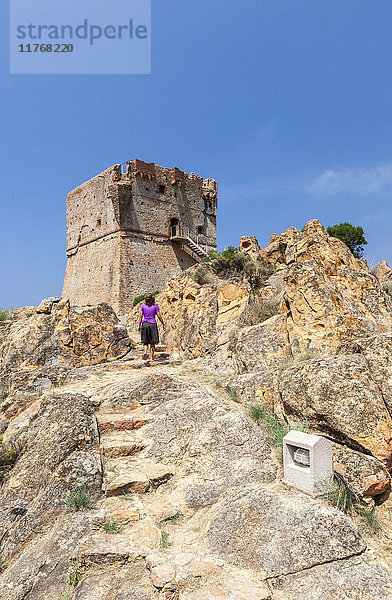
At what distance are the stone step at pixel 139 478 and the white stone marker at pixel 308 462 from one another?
54.4 inches

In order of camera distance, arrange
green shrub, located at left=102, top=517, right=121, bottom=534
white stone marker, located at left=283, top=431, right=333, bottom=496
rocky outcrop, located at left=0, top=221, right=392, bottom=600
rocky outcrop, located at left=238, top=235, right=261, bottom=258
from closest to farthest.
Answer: rocky outcrop, located at left=0, top=221, right=392, bottom=600, green shrub, located at left=102, top=517, right=121, bottom=534, white stone marker, located at left=283, top=431, right=333, bottom=496, rocky outcrop, located at left=238, top=235, right=261, bottom=258

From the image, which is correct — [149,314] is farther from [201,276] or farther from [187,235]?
[187,235]

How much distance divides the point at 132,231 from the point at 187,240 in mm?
3953

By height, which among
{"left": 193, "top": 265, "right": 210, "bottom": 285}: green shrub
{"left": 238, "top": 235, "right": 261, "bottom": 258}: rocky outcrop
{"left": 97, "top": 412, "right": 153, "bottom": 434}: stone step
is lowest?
{"left": 97, "top": 412, "right": 153, "bottom": 434}: stone step

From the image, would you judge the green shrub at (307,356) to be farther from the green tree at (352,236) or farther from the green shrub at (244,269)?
the green tree at (352,236)

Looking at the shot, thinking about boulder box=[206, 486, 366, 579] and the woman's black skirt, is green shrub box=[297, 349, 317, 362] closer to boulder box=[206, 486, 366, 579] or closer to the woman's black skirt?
boulder box=[206, 486, 366, 579]

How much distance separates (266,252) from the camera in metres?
15.7

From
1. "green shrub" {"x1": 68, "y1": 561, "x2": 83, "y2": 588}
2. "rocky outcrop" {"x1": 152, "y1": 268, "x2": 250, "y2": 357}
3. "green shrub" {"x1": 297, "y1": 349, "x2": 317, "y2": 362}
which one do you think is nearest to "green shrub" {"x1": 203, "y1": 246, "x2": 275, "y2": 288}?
"rocky outcrop" {"x1": 152, "y1": 268, "x2": 250, "y2": 357}

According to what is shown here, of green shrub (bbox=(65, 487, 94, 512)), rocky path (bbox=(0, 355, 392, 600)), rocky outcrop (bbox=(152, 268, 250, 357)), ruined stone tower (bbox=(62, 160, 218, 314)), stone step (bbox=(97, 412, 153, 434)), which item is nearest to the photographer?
rocky path (bbox=(0, 355, 392, 600))

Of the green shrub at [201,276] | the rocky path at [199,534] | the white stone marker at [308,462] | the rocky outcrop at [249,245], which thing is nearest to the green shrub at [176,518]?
the rocky path at [199,534]

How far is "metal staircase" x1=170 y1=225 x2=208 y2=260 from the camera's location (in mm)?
25836

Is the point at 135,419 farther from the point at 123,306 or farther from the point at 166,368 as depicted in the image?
the point at 123,306

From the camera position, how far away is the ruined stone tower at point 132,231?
923 inches

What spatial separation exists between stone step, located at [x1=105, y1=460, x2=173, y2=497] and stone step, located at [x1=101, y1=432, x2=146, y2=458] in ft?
0.76
